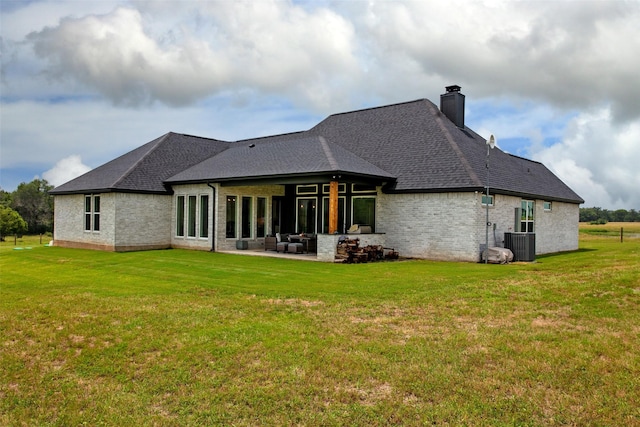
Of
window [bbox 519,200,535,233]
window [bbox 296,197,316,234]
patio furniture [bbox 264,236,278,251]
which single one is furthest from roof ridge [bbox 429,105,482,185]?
patio furniture [bbox 264,236,278,251]

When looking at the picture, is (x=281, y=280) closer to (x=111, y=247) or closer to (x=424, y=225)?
(x=424, y=225)

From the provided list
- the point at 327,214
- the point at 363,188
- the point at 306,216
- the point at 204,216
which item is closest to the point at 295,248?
the point at 327,214

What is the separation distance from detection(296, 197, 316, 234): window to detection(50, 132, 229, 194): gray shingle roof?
6568 millimetres

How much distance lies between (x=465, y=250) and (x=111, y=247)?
1512 centimetres

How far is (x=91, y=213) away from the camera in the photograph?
23344mm

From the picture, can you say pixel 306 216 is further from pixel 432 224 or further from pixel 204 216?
pixel 432 224

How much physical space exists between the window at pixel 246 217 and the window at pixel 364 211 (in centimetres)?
505

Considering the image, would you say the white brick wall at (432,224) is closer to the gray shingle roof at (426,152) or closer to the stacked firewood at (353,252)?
the gray shingle roof at (426,152)

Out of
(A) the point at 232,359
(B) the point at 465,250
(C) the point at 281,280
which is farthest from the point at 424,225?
(A) the point at 232,359

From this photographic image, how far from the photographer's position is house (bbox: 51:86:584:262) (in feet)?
60.2

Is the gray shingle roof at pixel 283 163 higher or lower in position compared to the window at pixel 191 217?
higher

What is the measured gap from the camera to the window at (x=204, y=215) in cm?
2223

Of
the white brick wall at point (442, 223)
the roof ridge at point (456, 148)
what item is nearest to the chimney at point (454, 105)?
the roof ridge at point (456, 148)

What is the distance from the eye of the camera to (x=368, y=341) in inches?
269
